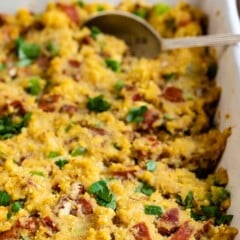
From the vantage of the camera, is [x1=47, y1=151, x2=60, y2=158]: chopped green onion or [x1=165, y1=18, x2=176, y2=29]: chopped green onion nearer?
[x1=47, y1=151, x2=60, y2=158]: chopped green onion

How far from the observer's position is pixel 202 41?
2.97 m

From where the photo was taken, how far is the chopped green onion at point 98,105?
2826 millimetres

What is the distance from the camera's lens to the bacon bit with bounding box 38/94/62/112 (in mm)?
2820

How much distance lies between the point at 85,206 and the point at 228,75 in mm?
805

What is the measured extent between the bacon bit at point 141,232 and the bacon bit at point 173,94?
0.68m

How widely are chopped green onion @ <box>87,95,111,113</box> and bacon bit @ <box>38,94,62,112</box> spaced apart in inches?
5.0

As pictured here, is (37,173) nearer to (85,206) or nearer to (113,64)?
(85,206)

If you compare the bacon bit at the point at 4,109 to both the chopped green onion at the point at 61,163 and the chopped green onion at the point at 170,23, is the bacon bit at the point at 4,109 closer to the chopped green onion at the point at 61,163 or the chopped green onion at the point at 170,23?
the chopped green onion at the point at 61,163

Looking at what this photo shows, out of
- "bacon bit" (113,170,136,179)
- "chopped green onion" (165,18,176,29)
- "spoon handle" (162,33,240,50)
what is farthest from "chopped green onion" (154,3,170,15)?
"bacon bit" (113,170,136,179)

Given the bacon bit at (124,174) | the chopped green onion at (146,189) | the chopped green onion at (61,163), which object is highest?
the chopped green onion at (61,163)

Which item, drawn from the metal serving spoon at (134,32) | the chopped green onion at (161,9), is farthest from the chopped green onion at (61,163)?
the chopped green onion at (161,9)

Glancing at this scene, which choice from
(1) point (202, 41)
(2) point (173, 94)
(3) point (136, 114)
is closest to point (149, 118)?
(3) point (136, 114)

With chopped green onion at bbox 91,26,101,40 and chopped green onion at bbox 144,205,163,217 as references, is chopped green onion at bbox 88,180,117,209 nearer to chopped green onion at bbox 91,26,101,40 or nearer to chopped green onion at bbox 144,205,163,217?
chopped green onion at bbox 144,205,163,217

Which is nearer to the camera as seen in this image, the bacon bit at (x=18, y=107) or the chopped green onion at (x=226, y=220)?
the chopped green onion at (x=226, y=220)
